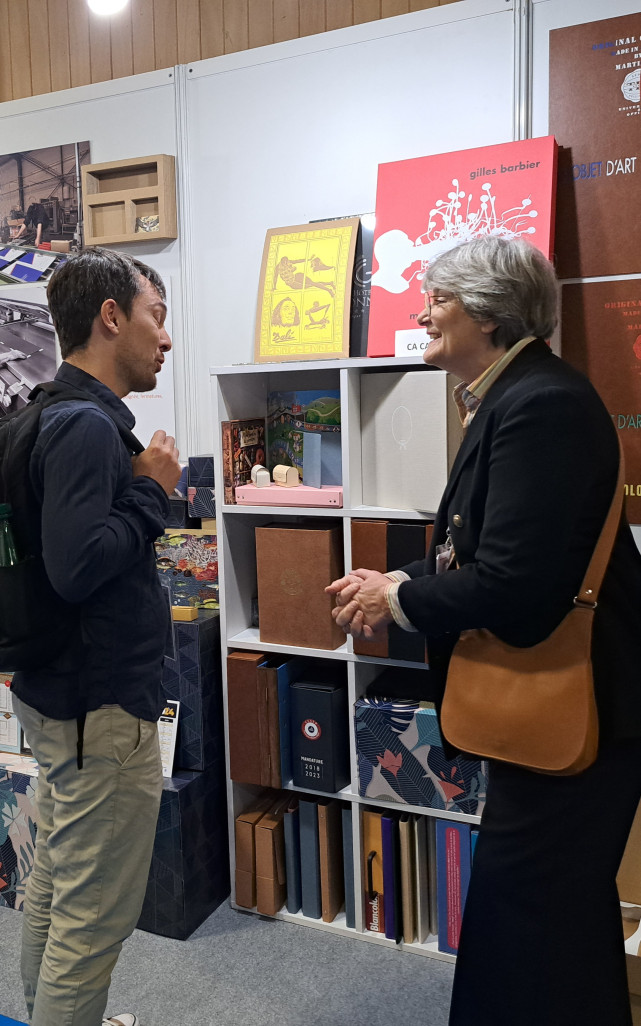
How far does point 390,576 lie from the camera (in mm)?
1603

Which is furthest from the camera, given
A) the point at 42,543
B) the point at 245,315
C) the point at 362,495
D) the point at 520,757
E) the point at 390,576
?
the point at 245,315

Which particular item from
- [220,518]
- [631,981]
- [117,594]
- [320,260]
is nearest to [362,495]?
[220,518]

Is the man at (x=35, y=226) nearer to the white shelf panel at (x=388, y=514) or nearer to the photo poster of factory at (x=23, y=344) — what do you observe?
the photo poster of factory at (x=23, y=344)

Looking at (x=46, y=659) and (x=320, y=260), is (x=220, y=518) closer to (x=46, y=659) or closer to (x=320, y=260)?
(x=320, y=260)

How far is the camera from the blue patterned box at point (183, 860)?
2393 millimetres

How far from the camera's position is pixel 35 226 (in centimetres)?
306

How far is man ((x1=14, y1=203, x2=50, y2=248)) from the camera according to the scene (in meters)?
3.04

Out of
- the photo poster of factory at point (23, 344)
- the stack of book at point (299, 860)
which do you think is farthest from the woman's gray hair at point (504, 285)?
the photo poster of factory at point (23, 344)

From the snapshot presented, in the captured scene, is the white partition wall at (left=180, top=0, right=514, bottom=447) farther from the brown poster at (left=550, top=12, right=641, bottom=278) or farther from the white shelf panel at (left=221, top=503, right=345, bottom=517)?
the white shelf panel at (left=221, top=503, right=345, bottom=517)

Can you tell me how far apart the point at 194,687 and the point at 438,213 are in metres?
1.51

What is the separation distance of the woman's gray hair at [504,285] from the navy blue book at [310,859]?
1.58 meters

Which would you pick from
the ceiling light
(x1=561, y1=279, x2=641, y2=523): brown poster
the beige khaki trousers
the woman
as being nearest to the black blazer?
the woman

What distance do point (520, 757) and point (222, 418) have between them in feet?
4.55

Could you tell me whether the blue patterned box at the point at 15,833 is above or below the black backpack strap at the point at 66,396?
below
